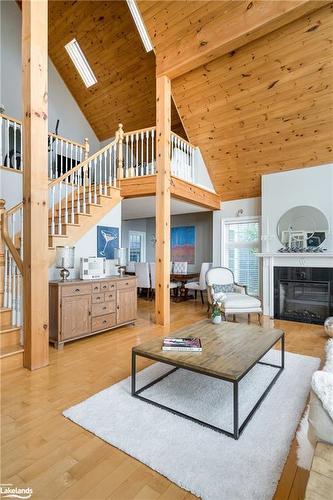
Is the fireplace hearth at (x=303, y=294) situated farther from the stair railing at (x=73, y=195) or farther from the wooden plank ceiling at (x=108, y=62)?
the wooden plank ceiling at (x=108, y=62)

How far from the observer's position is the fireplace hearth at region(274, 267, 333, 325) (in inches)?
178

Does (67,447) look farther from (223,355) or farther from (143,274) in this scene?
(143,274)

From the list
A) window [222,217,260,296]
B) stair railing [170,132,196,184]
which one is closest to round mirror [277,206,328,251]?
window [222,217,260,296]

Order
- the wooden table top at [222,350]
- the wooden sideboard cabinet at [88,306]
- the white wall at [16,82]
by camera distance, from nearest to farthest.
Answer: the wooden table top at [222,350], the wooden sideboard cabinet at [88,306], the white wall at [16,82]

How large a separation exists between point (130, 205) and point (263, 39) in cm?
359

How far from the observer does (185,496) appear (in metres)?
1.31

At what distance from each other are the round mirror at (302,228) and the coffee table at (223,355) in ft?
8.59

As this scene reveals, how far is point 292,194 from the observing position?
16.0 feet

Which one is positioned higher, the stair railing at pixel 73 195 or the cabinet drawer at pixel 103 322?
the stair railing at pixel 73 195

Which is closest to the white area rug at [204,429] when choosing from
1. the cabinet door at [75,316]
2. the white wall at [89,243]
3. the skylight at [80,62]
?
the cabinet door at [75,316]

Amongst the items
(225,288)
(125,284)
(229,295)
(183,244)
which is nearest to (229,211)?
(225,288)

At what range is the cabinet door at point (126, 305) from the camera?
3.99 metres

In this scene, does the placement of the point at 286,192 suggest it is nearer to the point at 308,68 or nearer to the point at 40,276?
the point at 308,68

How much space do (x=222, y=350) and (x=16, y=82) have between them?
684 centimetres
